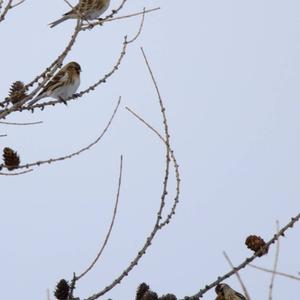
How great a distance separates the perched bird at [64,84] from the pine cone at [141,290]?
575 centimetres

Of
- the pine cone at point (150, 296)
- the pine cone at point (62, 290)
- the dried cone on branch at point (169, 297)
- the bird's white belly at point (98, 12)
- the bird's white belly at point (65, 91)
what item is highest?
the bird's white belly at point (98, 12)

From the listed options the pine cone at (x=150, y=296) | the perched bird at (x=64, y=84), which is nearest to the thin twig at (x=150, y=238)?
the pine cone at (x=150, y=296)

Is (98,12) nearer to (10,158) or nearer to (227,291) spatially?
(10,158)

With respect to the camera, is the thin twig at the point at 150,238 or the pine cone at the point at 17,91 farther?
the pine cone at the point at 17,91

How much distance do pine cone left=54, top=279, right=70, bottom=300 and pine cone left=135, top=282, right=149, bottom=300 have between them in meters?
0.39

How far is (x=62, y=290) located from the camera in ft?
13.4

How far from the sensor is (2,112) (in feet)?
13.3

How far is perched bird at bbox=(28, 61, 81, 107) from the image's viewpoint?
A: 32.7 ft

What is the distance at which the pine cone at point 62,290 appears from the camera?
159 inches

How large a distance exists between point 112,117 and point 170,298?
1129 millimetres

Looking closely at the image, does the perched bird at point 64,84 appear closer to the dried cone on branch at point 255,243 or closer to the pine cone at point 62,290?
the pine cone at point 62,290

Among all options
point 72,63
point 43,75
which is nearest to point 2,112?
point 43,75

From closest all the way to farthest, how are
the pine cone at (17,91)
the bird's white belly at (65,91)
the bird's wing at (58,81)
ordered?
the pine cone at (17,91) → the bird's wing at (58,81) → the bird's white belly at (65,91)

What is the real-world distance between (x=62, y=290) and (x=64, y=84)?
653 cm
